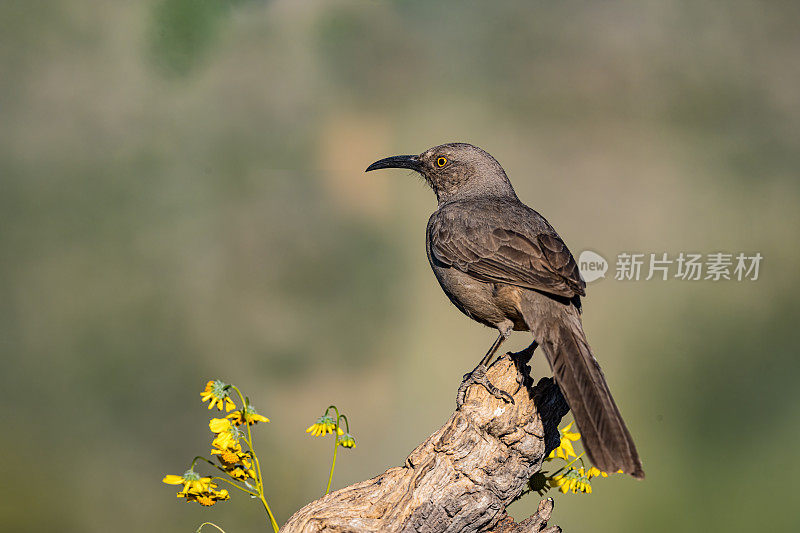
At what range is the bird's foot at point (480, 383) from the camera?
3344mm

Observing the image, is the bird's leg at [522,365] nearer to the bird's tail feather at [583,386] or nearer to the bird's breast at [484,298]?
the bird's tail feather at [583,386]

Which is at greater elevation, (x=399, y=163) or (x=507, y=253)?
(x=399, y=163)

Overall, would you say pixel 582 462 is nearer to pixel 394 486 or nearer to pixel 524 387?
pixel 524 387

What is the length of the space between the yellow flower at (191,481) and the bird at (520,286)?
1217mm

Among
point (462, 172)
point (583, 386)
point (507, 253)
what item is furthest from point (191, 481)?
point (462, 172)

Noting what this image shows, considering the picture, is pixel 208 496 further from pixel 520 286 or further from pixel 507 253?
pixel 507 253

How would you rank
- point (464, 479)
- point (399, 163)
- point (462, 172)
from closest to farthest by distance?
point (464, 479), point (462, 172), point (399, 163)

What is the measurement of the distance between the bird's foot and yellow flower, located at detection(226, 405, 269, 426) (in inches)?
37.9

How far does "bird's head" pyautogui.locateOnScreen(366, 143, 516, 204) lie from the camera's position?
15.6 feet

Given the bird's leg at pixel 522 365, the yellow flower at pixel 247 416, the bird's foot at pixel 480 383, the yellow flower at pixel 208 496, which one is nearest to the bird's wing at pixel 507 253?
the bird's leg at pixel 522 365

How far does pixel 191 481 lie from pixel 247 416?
35 cm

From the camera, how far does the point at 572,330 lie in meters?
3.53

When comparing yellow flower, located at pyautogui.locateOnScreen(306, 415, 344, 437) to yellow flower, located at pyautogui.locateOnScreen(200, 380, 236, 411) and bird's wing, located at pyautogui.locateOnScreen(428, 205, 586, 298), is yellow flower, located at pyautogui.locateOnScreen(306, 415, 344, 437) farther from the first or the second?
bird's wing, located at pyautogui.locateOnScreen(428, 205, 586, 298)

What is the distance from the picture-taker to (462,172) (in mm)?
4820
